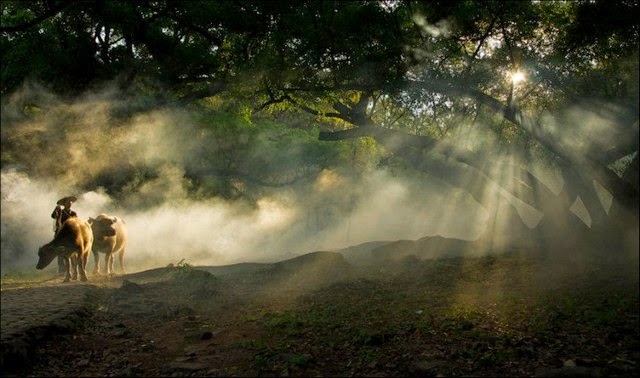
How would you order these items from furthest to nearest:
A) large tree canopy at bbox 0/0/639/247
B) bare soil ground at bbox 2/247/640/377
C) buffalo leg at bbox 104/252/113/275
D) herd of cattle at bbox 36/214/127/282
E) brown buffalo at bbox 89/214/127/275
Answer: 1. buffalo leg at bbox 104/252/113/275
2. brown buffalo at bbox 89/214/127/275
3. herd of cattle at bbox 36/214/127/282
4. large tree canopy at bbox 0/0/639/247
5. bare soil ground at bbox 2/247/640/377

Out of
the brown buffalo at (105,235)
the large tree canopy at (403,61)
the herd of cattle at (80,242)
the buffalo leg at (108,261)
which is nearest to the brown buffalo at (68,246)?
the herd of cattle at (80,242)

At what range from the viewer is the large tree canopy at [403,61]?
9992mm

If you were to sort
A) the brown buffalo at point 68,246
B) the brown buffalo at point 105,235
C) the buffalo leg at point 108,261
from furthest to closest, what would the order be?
the buffalo leg at point 108,261
the brown buffalo at point 105,235
the brown buffalo at point 68,246

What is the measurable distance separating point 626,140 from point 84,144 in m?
15.2

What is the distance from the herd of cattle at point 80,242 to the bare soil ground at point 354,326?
1.14 metres

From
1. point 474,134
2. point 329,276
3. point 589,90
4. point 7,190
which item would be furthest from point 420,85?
point 7,190

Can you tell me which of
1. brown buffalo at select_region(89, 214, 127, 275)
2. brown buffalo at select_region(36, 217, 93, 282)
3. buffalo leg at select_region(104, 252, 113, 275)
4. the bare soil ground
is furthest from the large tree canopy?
buffalo leg at select_region(104, 252, 113, 275)

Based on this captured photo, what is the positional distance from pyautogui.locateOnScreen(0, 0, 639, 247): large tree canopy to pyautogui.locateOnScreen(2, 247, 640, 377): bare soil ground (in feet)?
9.37

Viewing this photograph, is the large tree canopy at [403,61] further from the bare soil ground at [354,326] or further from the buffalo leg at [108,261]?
the buffalo leg at [108,261]

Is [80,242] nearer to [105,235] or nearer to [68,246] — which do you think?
[68,246]

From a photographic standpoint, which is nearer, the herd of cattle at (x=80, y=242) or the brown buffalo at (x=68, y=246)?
the brown buffalo at (x=68, y=246)

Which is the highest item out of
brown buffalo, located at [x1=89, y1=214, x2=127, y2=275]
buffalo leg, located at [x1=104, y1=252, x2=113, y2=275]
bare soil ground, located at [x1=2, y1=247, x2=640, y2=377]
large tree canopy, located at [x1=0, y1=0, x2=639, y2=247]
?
large tree canopy, located at [x1=0, y1=0, x2=639, y2=247]

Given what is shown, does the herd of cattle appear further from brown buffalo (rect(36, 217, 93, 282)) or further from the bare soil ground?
the bare soil ground

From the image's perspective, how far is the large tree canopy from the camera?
9992 millimetres
